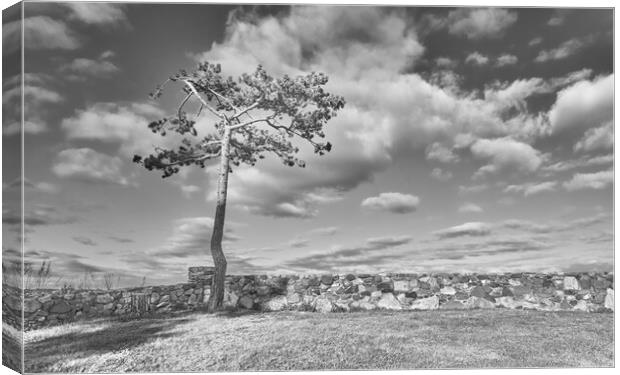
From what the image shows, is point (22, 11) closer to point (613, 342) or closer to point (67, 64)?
point (67, 64)

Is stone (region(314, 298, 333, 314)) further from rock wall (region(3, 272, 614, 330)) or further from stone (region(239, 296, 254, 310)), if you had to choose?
stone (region(239, 296, 254, 310))

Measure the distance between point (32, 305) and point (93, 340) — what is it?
63.9 inches

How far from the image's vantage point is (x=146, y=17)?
7.54 m

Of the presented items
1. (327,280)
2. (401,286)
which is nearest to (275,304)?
(327,280)

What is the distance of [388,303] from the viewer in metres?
9.55

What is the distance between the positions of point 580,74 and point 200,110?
6.23 meters

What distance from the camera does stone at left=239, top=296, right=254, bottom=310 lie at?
959 centimetres

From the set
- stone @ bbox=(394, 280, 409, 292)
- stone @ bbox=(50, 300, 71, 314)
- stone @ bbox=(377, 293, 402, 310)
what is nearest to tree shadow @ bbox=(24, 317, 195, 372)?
stone @ bbox=(50, 300, 71, 314)

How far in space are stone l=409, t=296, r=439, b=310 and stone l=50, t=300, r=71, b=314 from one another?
18.9ft

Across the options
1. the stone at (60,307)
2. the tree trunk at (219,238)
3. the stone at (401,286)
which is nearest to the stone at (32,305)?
the stone at (60,307)

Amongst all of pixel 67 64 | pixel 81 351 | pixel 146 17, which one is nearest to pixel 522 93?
pixel 146 17

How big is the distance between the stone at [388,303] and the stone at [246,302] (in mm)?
2260

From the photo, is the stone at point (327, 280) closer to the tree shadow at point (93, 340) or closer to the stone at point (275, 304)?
the stone at point (275, 304)

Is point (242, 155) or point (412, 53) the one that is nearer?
point (412, 53)
